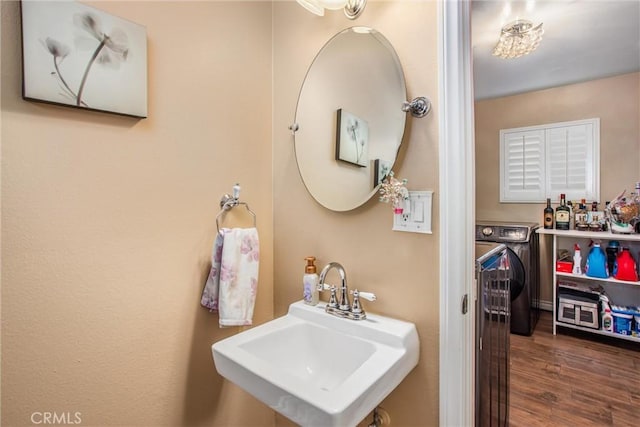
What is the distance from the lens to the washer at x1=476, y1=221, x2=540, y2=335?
8.25ft

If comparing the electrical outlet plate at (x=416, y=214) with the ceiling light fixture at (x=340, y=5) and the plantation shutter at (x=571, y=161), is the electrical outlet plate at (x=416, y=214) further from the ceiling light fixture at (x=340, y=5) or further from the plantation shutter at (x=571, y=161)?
the plantation shutter at (x=571, y=161)

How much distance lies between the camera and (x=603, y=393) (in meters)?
1.85

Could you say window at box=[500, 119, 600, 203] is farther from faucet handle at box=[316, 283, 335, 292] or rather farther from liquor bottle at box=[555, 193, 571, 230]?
faucet handle at box=[316, 283, 335, 292]

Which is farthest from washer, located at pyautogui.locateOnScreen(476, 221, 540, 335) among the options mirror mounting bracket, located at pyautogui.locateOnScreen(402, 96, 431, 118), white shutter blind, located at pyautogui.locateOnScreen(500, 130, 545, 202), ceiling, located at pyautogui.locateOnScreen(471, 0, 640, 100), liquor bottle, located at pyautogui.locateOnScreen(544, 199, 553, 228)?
mirror mounting bracket, located at pyautogui.locateOnScreen(402, 96, 431, 118)

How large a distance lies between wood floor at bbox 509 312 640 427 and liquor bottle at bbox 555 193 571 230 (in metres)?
0.96

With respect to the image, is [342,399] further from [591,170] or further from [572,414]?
[591,170]

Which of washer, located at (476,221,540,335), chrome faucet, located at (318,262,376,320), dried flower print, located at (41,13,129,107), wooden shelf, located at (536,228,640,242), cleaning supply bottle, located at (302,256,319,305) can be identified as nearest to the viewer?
dried flower print, located at (41,13,129,107)

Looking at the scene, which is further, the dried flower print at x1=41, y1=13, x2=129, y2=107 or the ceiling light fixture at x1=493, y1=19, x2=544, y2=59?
the ceiling light fixture at x1=493, y1=19, x2=544, y2=59

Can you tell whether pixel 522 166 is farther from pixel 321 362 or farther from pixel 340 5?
pixel 321 362

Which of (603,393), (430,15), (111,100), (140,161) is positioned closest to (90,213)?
(140,161)

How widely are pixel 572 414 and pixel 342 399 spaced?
1.89 m

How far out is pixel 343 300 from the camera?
105 centimetres

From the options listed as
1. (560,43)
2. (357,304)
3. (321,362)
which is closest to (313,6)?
(357,304)

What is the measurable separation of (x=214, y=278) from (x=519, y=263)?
2554mm
